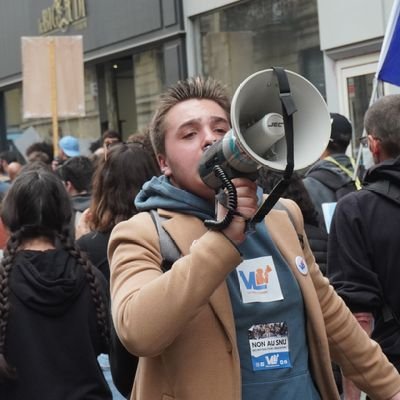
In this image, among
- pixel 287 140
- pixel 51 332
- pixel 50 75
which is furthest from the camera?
pixel 50 75

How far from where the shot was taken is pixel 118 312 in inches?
91.9

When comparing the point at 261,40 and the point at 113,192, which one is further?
the point at 261,40

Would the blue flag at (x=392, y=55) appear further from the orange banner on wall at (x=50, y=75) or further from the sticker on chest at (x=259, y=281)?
the orange banner on wall at (x=50, y=75)

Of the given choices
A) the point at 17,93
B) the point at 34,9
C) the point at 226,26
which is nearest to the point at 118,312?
the point at 226,26

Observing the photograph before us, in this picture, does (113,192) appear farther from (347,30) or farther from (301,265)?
(347,30)

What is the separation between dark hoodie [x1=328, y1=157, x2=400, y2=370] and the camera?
3.61 metres

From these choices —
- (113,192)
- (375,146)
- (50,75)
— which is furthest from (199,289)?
(50,75)

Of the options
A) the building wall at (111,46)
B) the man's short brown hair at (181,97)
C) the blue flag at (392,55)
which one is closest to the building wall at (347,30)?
the building wall at (111,46)

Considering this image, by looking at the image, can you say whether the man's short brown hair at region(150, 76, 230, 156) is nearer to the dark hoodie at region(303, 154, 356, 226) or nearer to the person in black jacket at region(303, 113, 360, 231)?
the person in black jacket at region(303, 113, 360, 231)

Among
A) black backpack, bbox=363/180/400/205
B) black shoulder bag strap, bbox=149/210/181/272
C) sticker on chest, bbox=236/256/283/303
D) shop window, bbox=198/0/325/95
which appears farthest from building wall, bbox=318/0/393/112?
black shoulder bag strap, bbox=149/210/181/272

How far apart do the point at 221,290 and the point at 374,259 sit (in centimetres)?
140

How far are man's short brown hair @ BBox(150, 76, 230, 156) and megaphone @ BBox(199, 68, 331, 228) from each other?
0.36 metres

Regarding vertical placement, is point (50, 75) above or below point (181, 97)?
Answer: above

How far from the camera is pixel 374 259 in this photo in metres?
3.66
